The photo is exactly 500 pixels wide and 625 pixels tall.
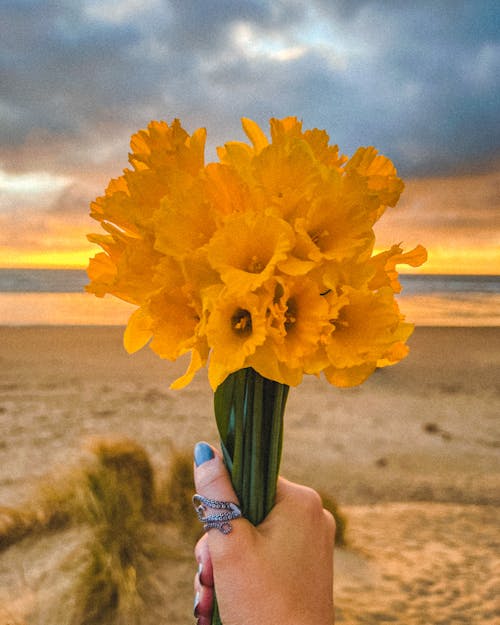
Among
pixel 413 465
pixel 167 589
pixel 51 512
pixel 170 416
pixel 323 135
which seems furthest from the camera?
pixel 170 416

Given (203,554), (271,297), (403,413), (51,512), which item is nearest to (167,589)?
(51,512)

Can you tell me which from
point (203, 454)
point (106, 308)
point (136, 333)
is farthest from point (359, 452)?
point (106, 308)

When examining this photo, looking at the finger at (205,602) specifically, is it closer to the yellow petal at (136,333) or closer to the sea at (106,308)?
the yellow petal at (136,333)

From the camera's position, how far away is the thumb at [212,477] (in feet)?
4.14

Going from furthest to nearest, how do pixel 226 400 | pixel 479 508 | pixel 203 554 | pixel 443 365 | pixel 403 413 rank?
pixel 443 365 → pixel 403 413 → pixel 479 508 → pixel 203 554 → pixel 226 400

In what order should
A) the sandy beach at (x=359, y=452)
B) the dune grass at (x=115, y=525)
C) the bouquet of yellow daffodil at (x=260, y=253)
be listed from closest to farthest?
the bouquet of yellow daffodil at (x=260, y=253) < the dune grass at (x=115, y=525) < the sandy beach at (x=359, y=452)

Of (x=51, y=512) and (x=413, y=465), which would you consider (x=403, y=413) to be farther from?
(x=51, y=512)

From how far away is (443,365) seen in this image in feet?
30.2

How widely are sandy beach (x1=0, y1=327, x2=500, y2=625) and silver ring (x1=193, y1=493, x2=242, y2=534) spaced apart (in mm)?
1706

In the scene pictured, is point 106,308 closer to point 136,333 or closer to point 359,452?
point 359,452

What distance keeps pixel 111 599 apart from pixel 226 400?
5.85 feet

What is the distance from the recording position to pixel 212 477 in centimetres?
129

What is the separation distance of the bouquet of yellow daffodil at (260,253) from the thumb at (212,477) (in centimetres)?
35

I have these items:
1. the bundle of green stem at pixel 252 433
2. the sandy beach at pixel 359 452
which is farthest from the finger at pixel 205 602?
the sandy beach at pixel 359 452
